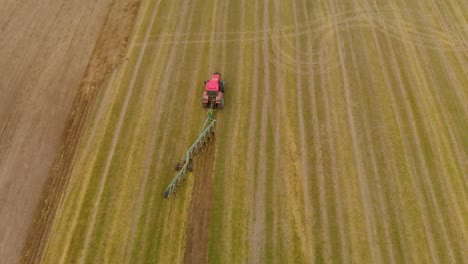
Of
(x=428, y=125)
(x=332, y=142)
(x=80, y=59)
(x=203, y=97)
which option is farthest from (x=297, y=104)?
(x=80, y=59)

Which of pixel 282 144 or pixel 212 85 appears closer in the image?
pixel 282 144

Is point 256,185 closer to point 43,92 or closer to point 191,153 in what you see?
point 191,153

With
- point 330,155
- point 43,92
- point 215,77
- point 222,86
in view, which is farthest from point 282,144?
point 43,92

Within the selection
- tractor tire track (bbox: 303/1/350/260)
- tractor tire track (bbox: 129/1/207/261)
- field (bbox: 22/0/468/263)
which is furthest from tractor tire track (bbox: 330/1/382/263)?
tractor tire track (bbox: 129/1/207/261)

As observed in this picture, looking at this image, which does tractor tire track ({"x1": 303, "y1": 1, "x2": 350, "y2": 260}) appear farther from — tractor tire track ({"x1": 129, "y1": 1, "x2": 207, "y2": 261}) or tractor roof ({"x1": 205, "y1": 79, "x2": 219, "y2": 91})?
tractor tire track ({"x1": 129, "y1": 1, "x2": 207, "y2": 261})

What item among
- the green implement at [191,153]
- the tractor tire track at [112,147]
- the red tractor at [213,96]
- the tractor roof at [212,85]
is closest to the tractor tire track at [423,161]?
the red tractor at [213,96]

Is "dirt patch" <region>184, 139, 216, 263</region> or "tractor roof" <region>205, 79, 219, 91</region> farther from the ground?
"tractor roof" <region>205, 79, 219, 91</region>

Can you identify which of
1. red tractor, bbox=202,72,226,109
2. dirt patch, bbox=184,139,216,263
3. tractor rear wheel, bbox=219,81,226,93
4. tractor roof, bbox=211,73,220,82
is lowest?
dirt patch, bbox=184,139,216,263
